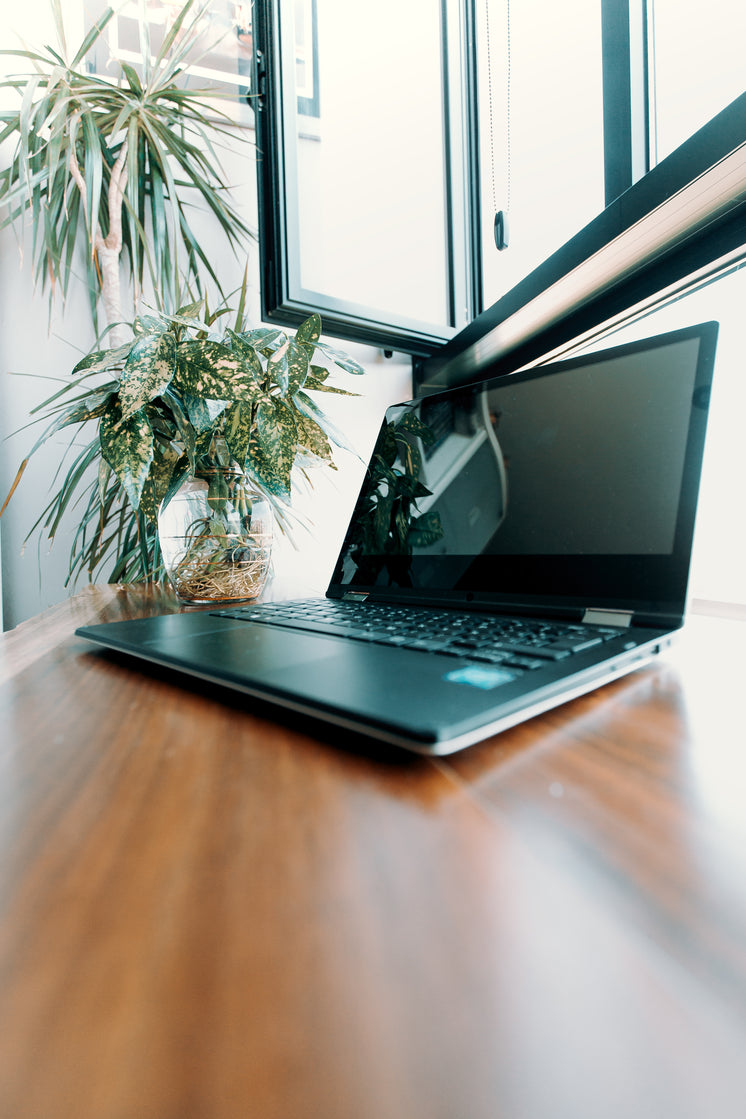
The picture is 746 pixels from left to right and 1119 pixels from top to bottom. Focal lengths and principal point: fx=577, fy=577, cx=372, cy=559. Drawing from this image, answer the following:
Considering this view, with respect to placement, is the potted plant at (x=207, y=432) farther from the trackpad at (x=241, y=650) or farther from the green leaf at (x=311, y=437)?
the trackpad at (x=241, y=650)

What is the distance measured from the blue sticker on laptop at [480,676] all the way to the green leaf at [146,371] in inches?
18.1

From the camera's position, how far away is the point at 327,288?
3.37 feet

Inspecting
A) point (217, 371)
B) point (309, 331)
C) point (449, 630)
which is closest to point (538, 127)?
point (309, 331)

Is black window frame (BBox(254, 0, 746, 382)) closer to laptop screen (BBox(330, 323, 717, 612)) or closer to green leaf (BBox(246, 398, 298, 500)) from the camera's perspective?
laptop screen (BBox(330, 323, 717, 612))

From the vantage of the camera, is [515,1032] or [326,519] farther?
[326,519]

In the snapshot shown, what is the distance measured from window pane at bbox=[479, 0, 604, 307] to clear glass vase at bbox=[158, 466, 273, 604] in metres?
0.59

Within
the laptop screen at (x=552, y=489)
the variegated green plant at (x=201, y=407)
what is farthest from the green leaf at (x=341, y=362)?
the laptop screen at (x=552, y=489)

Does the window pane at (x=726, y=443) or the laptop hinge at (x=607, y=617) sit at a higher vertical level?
the window pane at (x=726, y=443)

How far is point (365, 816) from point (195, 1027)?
0.28 ft

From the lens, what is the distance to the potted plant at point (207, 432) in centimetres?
61

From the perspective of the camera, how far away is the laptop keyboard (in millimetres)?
305

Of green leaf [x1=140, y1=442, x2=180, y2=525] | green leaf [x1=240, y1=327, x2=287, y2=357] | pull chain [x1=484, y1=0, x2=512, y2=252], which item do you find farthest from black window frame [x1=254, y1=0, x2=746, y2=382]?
green leaf [x1=140, y1=442, x2=180, y2=525]

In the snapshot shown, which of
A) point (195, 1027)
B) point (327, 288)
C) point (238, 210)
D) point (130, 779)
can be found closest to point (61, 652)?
point (130, 779)

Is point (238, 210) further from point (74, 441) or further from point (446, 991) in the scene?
point (446, 991)
